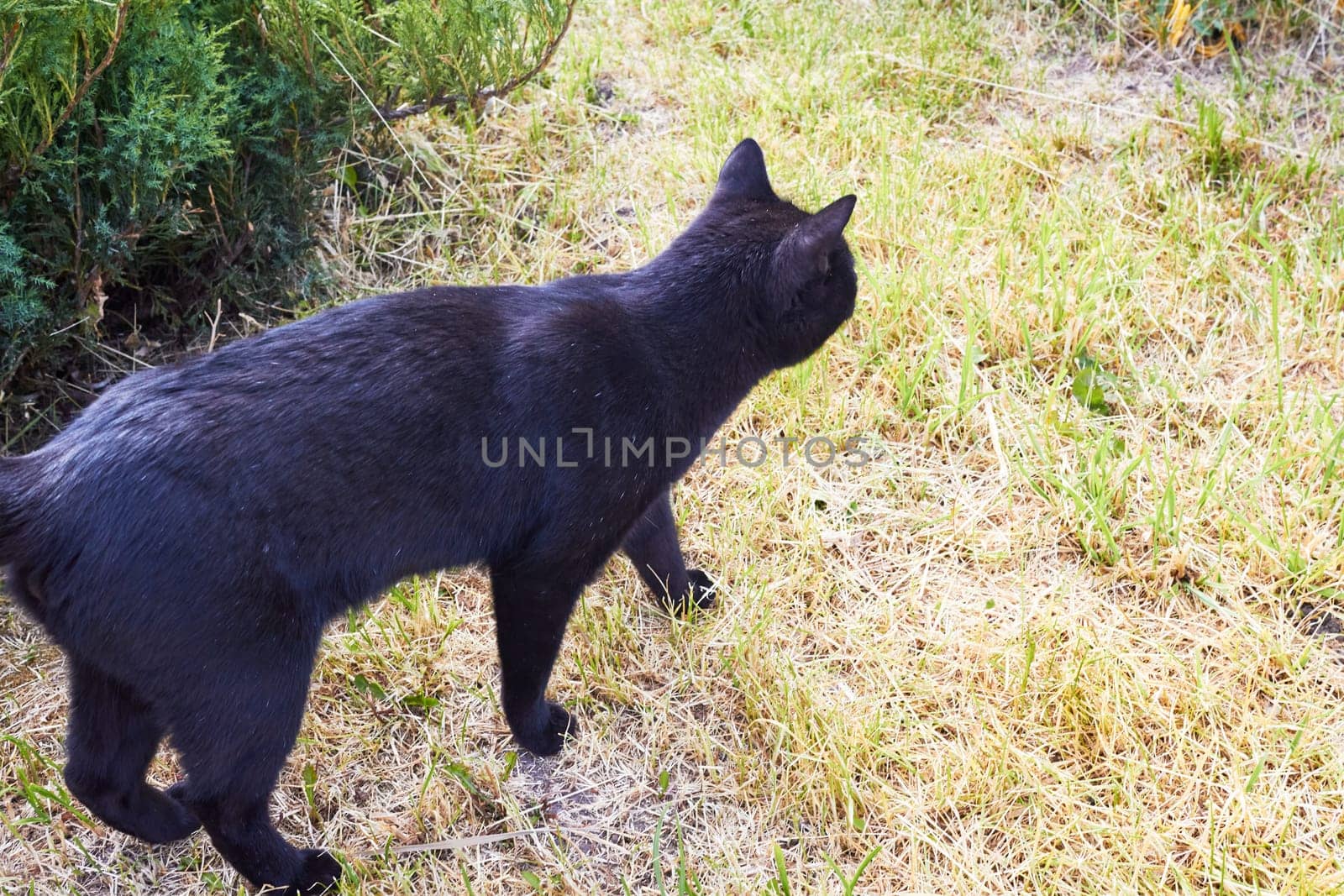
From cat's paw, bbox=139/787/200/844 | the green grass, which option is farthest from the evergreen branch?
cat's paw, bbox=139/787/200/844

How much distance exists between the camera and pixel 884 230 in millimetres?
3236

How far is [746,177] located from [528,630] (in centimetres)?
112

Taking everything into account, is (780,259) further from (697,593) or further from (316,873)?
(316,873)

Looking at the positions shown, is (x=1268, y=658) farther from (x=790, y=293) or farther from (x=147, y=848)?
(x=147, y=848)

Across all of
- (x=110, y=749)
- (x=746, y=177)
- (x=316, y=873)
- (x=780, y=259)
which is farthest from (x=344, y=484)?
(x=746, y=177)

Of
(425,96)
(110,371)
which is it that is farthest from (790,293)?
(110,371)

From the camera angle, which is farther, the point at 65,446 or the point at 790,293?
the point at 790,293

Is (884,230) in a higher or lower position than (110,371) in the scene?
higher

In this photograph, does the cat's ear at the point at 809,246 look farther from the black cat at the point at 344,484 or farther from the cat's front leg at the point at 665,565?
the cat's front leg at the point at 665,565

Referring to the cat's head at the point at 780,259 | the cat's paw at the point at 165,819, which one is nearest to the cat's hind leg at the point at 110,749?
the cat's paw at the point at 165,819

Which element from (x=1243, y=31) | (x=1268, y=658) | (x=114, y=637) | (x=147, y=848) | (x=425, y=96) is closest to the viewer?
(x=114, y=637)

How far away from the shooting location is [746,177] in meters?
2.37

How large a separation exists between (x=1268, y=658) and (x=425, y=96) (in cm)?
265

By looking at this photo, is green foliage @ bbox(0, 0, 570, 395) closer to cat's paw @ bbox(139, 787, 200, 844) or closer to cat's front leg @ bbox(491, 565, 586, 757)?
cat's paw @ bbox(139, 787, 200, 844)
